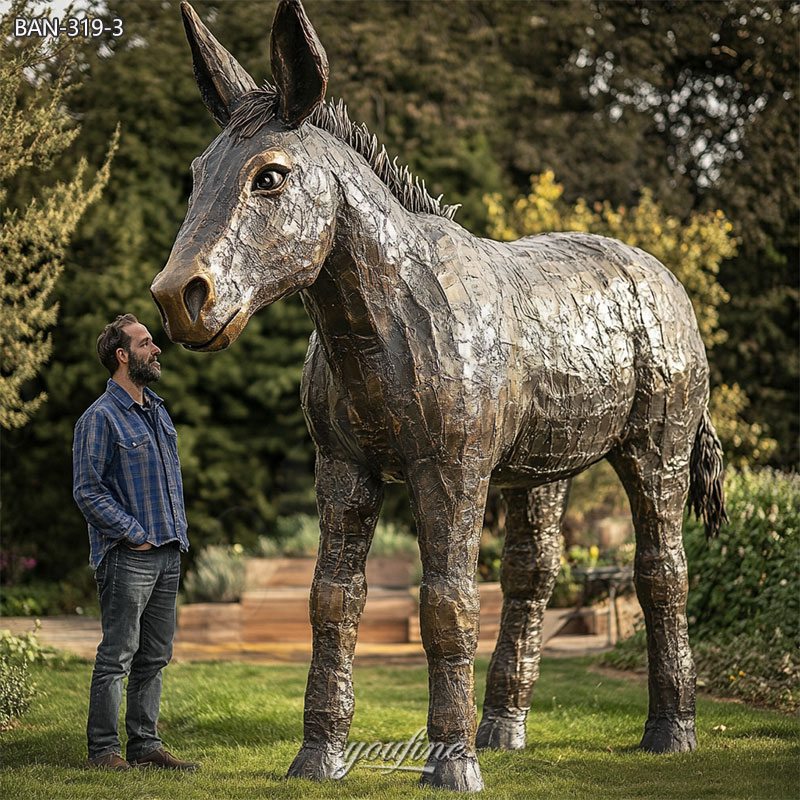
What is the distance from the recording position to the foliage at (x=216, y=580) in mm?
11953

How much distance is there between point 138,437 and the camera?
17.5ft

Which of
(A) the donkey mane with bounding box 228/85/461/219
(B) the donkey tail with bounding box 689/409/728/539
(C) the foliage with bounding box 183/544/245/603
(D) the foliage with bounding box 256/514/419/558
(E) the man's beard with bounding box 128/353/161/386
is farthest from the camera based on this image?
(D) the foliage with bounding box 256/514/419/558

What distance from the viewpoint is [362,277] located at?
463 centimetres

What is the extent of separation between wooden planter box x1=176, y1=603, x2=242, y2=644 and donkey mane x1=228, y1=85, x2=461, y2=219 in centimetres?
699

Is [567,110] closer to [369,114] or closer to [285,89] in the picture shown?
[369,114]

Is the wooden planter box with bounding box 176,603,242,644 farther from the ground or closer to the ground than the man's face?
closer to the ground

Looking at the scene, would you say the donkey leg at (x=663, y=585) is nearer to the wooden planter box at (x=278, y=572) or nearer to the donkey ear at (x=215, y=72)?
the donkey ear at (x=215, y=72)

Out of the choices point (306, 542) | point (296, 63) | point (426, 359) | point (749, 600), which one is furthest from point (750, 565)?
point (296, 63)

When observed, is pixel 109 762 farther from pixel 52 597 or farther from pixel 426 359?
pixel 52 597

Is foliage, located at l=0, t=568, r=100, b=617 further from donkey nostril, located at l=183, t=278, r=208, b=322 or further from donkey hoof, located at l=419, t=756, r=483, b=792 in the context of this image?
donkey nostril, located at l=183, t=278, r=208, b=322

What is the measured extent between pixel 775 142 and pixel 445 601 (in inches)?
477

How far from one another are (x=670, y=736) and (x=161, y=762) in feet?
8.59

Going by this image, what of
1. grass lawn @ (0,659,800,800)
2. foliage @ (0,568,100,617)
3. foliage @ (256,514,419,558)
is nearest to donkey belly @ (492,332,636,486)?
grass lawn @ (0,659,800,800)

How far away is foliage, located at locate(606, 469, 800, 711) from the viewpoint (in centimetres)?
789
